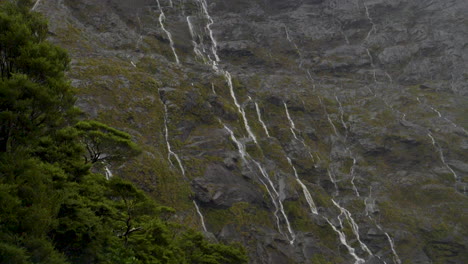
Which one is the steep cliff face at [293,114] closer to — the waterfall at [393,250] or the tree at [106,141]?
the waterfall at [393,250]

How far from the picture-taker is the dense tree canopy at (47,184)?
38.0 feet

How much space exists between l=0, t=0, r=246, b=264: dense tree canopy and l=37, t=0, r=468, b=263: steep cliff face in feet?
69.9

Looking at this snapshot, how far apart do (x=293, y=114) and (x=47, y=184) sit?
5959cm

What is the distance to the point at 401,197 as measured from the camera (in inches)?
2292

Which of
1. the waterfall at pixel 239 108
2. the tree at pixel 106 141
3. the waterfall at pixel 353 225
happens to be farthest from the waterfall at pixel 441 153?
the tree at pixel 106 141

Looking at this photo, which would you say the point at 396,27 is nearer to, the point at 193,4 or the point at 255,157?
the point at 193,4

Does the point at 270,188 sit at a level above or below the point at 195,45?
below

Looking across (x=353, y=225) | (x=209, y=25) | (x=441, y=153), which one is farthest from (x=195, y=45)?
(x=441, y=153)

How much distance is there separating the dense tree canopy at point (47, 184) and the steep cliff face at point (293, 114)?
2131 centimetres

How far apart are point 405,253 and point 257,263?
21608 millimetres

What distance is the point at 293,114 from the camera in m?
70.6

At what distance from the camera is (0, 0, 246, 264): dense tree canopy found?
38.0 ft

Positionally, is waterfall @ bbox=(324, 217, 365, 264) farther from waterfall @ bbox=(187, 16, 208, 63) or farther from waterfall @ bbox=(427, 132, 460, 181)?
waterfall @ bbox=(187, 16, 208, 63)

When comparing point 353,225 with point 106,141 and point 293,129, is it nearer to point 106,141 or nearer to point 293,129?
point 293,129
